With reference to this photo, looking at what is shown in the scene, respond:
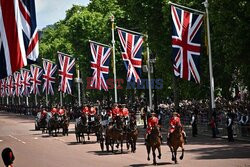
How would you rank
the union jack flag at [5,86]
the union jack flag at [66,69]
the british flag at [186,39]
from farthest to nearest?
1. the union jack flag at [5,86]
2. the union jack flag at [66,69]
3. the british flag at [186,39]

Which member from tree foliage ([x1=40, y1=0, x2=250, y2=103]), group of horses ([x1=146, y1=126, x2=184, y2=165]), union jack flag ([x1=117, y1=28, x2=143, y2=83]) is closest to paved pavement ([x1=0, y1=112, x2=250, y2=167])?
group of horses ([x1=146, y1=126, x2=184, y2=165])

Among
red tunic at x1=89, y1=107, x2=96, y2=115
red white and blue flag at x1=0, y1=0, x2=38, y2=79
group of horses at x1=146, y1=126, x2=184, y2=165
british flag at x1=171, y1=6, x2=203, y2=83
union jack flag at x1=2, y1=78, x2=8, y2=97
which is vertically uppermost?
union jack flag at x1=2, y1=78, x2=8, y2=97

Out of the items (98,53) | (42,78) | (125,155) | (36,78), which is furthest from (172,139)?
(42,78)

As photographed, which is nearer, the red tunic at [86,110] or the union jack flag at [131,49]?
the red tunic at [86,110]

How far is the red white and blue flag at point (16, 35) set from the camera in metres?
11.5

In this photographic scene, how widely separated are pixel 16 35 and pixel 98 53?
37.9 m

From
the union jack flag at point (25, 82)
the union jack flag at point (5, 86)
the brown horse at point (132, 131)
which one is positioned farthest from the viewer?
the union jack flag at point (5, 86)

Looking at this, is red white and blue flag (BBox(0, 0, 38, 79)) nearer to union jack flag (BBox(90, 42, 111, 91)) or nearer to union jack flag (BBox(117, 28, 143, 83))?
union jack flag (BBox(117, 28, 143, 83))

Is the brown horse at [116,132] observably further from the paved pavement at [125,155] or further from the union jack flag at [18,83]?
the union jack flag at [18,83]

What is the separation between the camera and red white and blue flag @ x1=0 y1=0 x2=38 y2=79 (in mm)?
11469

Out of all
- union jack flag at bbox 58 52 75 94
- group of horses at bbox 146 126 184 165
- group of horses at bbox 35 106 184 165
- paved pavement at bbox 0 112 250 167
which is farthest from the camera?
union jack flag at bbox 58 52 75 94

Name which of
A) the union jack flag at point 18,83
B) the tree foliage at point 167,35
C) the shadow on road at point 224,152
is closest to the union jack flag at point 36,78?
the tree foliage at point 167,35

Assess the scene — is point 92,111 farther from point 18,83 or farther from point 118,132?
point 18,83

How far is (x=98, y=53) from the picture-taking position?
163ft
